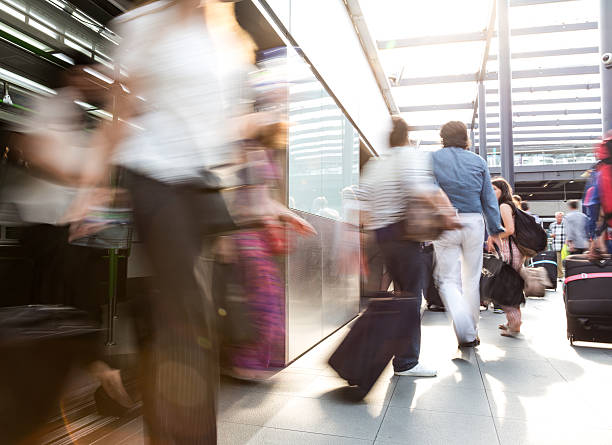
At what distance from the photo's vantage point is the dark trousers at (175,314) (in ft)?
3.56

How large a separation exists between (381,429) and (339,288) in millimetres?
2936

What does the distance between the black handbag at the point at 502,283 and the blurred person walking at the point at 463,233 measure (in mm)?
640

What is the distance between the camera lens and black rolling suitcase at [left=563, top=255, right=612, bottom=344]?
3801 millimetres

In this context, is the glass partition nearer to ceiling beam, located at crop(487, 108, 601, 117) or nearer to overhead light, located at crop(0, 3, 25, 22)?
overhead light, located at crop(0, 3, 25, 22)

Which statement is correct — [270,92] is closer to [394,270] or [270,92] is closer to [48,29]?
[394,270]

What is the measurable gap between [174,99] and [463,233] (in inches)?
121

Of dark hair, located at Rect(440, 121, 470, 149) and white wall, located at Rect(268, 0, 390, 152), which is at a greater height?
white wall, located at Rect(268, 0, 390, 152)

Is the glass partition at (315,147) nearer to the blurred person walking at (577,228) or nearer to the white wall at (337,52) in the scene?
the white wall at (337,52)

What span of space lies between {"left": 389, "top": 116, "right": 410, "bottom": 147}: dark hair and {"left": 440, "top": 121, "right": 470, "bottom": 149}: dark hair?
1.07 metres

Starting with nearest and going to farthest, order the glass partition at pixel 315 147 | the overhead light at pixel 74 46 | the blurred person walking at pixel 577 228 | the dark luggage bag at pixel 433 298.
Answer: the glass partition at pixel 315 147
the overhead light at pixel 74 46
the dark luggage bag at pixel 433 298
the blurred person walking at pixel 577 228

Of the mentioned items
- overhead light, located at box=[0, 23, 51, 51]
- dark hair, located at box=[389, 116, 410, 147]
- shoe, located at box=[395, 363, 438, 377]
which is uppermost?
overhead light, located at box=[0, 23, 51, 51]

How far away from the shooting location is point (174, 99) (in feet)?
3.76

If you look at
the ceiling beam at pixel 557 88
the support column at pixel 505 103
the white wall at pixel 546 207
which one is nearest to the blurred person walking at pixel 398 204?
the support column at pixel 505 103

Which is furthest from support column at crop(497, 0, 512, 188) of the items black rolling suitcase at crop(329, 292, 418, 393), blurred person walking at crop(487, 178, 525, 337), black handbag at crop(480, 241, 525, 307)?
black rolling suitcase at crop(329, 292, 418, 393)
